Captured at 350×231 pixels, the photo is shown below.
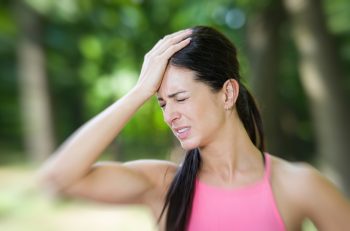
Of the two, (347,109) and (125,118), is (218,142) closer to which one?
(125,118)

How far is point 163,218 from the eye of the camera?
6.75 ft

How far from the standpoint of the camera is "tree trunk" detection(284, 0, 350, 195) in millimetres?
5984

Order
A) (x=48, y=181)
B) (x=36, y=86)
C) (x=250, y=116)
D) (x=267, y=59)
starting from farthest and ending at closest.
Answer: (x=36, y=86) < (x=267, y=59) < (x=250, y=116) < (x=48, y=181)

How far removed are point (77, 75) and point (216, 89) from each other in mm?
13859

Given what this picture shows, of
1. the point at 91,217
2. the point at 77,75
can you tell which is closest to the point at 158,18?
the point at 91,217

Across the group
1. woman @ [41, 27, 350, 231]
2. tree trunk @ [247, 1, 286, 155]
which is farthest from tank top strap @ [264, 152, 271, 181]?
tree trunk @ [247, 1, 286, 155]

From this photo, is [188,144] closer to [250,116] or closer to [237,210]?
[237,210]

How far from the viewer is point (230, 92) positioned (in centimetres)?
211

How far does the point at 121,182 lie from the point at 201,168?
0.34 metres

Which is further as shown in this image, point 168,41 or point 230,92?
point 230,92

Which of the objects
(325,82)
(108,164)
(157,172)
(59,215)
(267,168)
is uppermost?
(108,164)

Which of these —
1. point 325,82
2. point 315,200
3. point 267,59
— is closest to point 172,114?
point 315,200

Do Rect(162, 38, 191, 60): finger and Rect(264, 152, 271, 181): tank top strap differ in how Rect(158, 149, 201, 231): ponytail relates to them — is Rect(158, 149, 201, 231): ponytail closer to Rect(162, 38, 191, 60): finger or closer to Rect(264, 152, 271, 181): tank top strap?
Rect(264, 152, 271, 181): tank top strap

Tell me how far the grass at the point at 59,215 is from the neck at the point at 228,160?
5.00 meters
